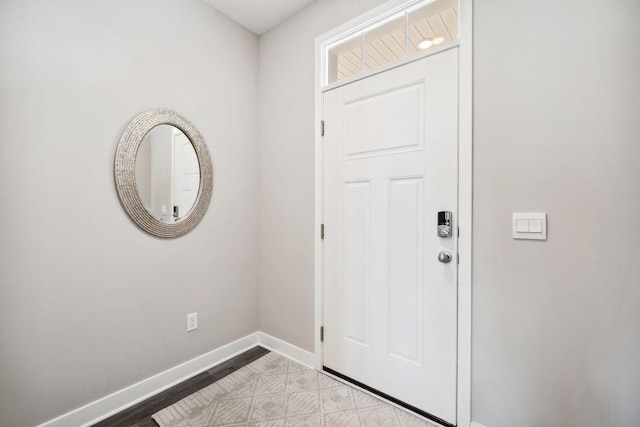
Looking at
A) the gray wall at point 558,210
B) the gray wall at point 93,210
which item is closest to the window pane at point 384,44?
the gray wall at point 558,210

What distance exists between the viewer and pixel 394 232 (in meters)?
1.71

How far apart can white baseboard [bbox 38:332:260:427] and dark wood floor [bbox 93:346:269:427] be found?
0.11ft

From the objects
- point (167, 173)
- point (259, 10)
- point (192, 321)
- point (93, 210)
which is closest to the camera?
point (93, 210)

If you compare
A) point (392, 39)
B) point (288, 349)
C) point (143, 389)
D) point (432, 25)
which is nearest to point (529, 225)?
point (432, 25)

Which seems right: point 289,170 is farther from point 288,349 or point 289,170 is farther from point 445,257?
point 288,349

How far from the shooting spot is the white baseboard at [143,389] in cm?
153

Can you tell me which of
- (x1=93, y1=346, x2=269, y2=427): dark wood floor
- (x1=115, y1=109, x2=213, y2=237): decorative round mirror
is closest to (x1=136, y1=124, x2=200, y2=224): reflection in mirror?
(x1=115, y1=109, x2=213, y2=237): decorative round mirror

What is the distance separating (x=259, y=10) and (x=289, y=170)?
4.02 ft

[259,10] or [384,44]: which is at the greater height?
[259,10]

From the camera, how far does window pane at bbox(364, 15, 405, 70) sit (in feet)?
5.66

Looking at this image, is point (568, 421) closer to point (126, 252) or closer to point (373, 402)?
point (373, 402)

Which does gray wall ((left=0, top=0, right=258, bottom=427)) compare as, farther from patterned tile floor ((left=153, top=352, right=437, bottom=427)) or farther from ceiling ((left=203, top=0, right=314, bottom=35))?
patterned tile floor ((left=153, top=352, right=437, bottom=427))

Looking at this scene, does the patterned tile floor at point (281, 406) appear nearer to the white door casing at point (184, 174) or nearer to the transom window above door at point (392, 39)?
the white door casing at point (184, 174)

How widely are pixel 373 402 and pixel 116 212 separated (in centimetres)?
191
